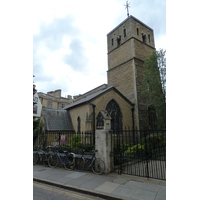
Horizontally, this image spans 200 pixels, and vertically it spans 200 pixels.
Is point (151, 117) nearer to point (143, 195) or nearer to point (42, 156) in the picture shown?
point (42, 156)

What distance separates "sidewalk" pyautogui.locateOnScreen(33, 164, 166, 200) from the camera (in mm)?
4816

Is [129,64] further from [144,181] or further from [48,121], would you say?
[144,181]

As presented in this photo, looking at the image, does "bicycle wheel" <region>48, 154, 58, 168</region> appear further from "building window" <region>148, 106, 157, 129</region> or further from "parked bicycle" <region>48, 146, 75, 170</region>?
"building window" <region>148, 106, 157, 129</region>

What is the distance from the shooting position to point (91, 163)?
24.4 feet

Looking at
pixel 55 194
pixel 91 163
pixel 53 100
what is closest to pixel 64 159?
pixel 91 163

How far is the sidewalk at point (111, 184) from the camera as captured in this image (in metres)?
4.82

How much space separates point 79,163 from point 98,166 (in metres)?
1.26

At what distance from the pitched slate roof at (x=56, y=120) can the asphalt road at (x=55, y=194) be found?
9.44 m

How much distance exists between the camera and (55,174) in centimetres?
729

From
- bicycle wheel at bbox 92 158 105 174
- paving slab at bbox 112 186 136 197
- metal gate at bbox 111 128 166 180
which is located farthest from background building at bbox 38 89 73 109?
paving slab at bbox 112 186 136 197

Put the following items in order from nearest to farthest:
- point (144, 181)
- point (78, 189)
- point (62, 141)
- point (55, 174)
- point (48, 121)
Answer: point (78, 189)
point (144, 181)
point (55, 174)
point (62, 141)
point (48, 121)

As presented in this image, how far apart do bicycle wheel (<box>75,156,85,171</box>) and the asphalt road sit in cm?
215

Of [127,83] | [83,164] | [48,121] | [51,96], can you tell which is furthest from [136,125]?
[51,96]
